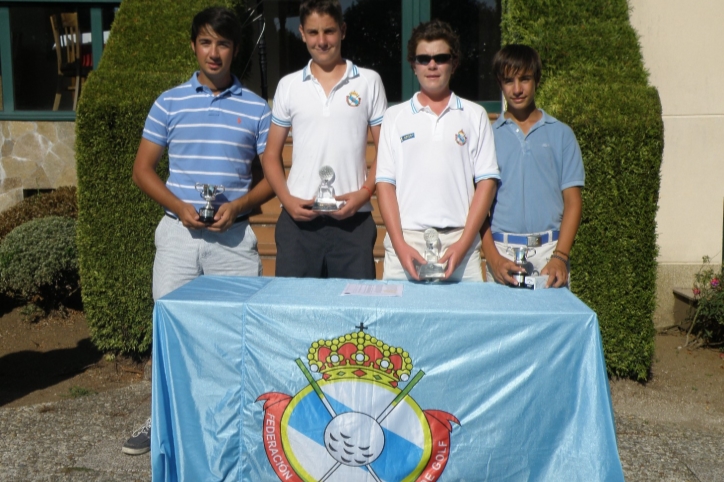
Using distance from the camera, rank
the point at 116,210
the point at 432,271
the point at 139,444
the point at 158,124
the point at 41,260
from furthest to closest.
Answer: the point at 41,260, the point at 116,210, the point at 139,444, the point at 158,124, the point at 432,271

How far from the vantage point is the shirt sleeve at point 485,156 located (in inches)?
146

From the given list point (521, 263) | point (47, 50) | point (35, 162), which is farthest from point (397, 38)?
point (521, 263)

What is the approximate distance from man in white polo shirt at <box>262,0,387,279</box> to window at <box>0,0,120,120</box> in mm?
6168

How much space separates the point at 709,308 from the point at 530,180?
11.6 feet

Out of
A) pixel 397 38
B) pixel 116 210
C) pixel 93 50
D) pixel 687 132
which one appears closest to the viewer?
pixel 116 210

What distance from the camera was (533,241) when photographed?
381cm

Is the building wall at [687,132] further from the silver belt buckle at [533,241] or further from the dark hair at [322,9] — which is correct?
the dark hair at [322,9]

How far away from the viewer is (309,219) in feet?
13.2

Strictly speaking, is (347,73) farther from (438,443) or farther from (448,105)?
(438,443)

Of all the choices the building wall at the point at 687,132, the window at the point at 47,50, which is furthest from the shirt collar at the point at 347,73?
the window at the point at 47,50

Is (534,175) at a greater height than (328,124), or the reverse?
(328,124)

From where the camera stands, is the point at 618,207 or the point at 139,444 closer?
the point at 139,444

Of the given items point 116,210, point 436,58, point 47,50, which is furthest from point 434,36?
point 47,50

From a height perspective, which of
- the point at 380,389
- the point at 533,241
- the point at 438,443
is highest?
the point at 533,241
